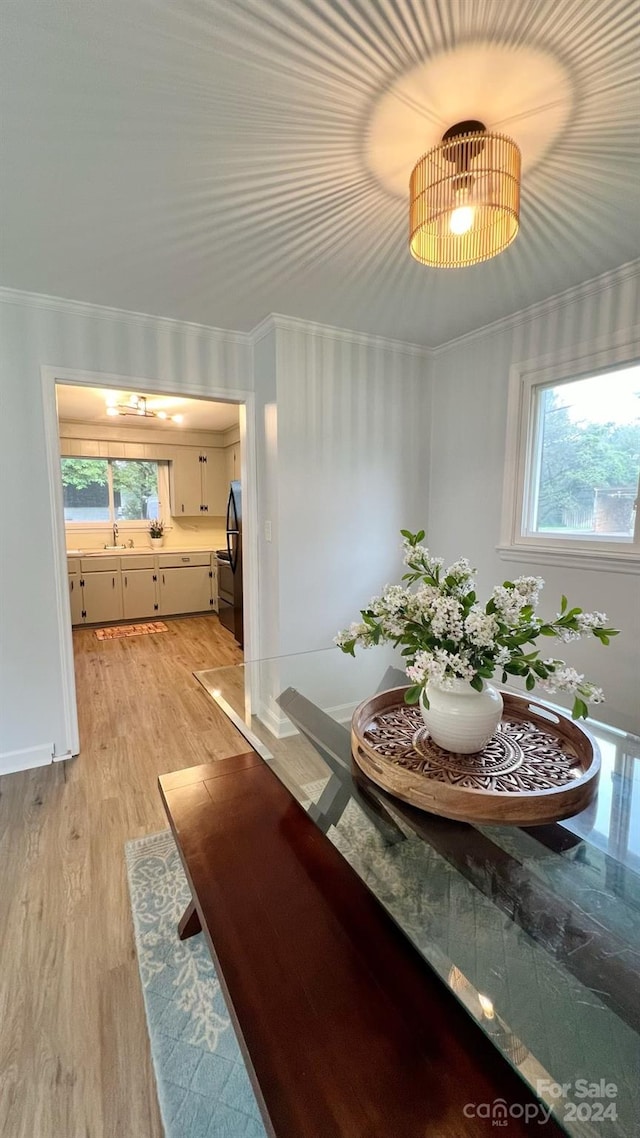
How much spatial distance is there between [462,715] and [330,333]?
2409mm

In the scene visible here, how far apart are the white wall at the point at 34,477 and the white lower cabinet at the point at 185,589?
9.88ft

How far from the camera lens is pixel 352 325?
2.68 meters

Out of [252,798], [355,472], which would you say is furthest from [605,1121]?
[355,472]

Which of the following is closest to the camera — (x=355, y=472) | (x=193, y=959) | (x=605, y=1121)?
(x=605, y=1121)

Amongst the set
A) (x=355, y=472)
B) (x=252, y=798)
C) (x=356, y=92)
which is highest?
(x=356, y=92)

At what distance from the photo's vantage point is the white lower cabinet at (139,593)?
17.3ft

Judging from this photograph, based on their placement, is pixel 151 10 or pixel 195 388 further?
pixel 195 388

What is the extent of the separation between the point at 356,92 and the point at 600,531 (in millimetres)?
1986

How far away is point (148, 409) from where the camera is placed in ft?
14.5

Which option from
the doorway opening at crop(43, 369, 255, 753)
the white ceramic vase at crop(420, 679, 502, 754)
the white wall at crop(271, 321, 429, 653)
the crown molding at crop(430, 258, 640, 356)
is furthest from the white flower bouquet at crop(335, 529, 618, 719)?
the doorway opening at crop(43, 369, 255, 753)

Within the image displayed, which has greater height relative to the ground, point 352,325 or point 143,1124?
point 352,325

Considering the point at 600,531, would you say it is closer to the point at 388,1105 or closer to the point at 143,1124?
the point at 388,1105

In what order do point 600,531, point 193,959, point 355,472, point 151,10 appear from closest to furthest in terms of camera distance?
point 151,10
point 193,959
point 600,531
point 355,472

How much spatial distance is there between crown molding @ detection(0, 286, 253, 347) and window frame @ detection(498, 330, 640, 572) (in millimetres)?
1671
